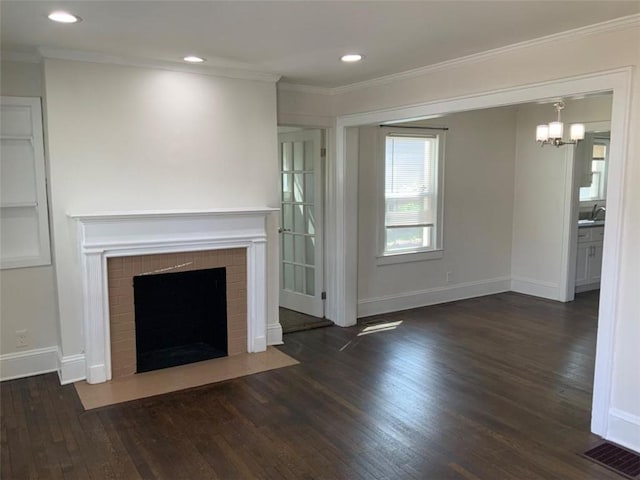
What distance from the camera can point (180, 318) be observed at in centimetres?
453

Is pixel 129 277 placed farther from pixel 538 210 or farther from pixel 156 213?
pixel 538 210

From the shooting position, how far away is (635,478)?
8.64ft

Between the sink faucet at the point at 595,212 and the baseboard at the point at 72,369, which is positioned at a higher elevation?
the sink faucet at the point at 595,212

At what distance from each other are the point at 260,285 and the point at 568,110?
4327mm

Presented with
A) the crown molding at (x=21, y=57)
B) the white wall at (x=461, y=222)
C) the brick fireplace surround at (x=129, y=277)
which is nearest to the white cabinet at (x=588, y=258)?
the white wall at (x=461, y=222)

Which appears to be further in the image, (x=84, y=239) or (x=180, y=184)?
(x=180, y=184)

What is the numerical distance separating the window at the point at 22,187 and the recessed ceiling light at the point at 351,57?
239 centimetres

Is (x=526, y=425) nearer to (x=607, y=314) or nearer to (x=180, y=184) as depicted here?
(x=607, y=314)

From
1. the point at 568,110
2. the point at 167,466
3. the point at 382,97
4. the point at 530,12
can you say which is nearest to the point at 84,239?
the point at 167,466

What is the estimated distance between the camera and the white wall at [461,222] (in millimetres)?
5644

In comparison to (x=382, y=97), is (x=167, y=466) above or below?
below

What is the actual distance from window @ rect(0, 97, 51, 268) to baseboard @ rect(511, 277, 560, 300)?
5.74 m

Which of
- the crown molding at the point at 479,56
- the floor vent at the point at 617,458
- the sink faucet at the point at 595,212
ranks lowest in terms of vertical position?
the floor vent at the point at 617,458

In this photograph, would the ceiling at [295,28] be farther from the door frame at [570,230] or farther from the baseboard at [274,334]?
the door frame at [570,230]
